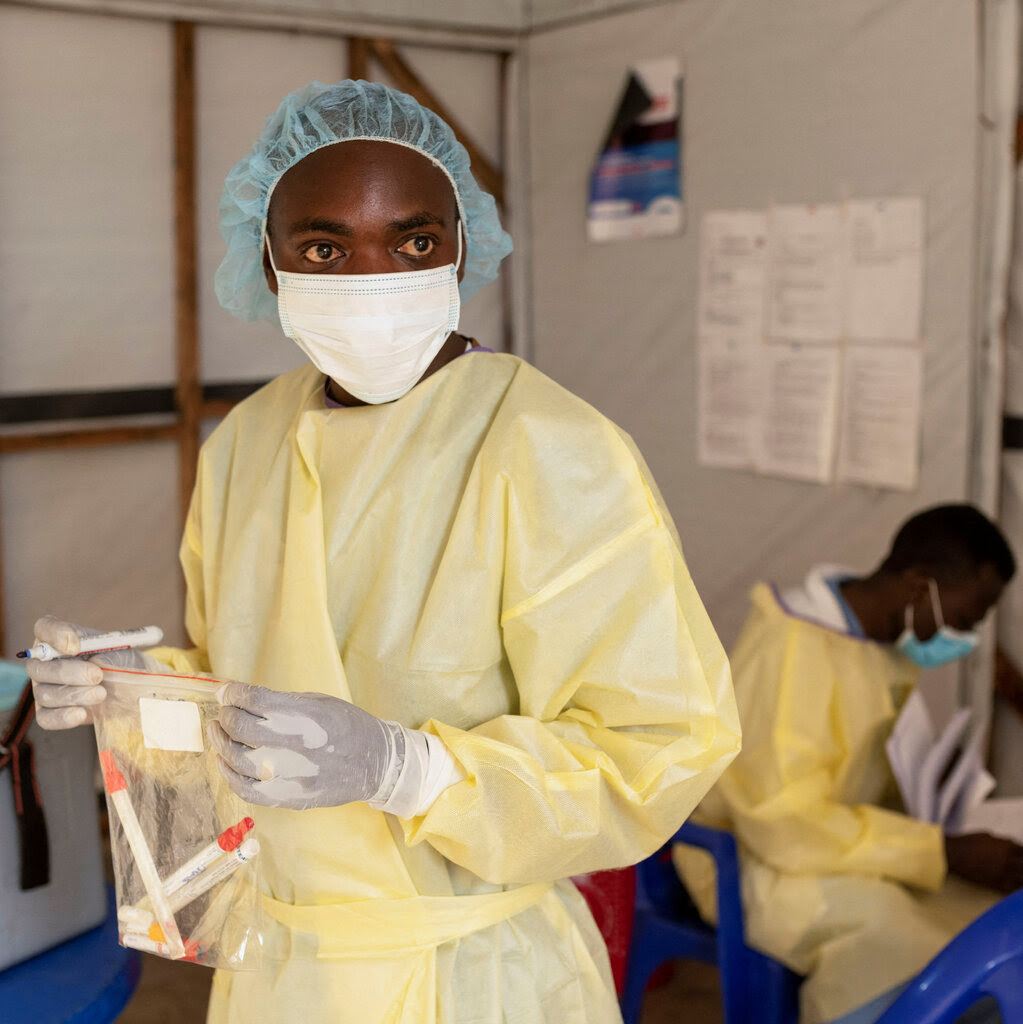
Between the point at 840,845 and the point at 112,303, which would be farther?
the point at 112,303

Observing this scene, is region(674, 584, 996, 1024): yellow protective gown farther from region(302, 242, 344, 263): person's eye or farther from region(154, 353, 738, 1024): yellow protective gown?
region(302, 242, 344, 263): person's eye

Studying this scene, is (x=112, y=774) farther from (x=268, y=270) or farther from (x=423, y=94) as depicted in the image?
(x=423, y=94)

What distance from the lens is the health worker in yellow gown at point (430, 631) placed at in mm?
993

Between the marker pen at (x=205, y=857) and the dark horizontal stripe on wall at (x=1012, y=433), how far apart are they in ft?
6.53

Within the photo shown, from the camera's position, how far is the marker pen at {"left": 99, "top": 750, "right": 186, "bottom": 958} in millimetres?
1053

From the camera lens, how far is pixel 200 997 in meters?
2.61

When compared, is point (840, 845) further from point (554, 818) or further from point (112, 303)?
point (112, 303)

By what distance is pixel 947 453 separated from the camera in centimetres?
252

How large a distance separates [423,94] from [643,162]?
71 centimetres

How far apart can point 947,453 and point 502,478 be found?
1802mm

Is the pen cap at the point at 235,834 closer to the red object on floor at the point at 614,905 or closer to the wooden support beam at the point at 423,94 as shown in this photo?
the red object on floor at the point at 614,905

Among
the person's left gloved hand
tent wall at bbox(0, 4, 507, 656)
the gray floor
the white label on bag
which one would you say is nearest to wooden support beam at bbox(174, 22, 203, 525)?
tent wall at bbox(0, 4, 507, 656)

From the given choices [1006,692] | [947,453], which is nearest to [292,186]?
[947,453]

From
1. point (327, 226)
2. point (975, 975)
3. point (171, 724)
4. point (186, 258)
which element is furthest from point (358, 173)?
point (186, 258)
